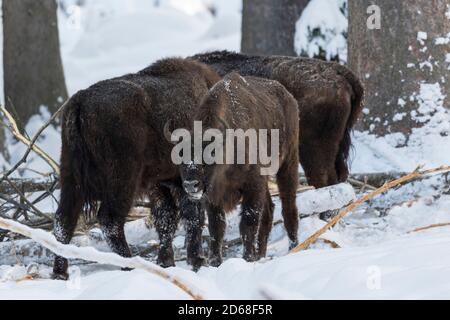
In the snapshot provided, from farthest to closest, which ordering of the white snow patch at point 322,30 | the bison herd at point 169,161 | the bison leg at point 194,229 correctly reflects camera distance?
the white snow patch at point 322,30 → the bison leg at point 194,229 → the bison herd at point 169,161

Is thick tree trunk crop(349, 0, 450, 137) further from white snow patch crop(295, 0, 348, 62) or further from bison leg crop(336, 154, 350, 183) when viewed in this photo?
white snow patch crop(295, 0, 348, 62)

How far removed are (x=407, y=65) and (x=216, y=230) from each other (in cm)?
414

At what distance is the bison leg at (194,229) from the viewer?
24.0ft

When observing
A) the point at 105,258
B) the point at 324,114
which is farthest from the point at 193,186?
the point at 324,114

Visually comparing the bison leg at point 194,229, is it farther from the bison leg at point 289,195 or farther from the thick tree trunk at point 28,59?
the thick tree trunk at point 28,59

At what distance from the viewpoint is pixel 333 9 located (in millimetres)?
13000

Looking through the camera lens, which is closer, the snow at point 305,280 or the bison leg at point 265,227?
the snow at point 305,280

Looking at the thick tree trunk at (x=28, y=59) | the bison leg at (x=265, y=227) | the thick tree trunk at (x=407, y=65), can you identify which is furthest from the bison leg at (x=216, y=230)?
the thick tree trunk at (x=28, y=59)

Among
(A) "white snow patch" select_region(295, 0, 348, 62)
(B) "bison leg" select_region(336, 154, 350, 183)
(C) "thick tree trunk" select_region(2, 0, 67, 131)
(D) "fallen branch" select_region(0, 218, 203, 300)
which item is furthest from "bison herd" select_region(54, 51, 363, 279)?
(C) "thick tree trunk" select_region(2, 0, 67, 131)

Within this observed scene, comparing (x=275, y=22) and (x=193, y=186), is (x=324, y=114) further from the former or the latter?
(x=275, y=22)

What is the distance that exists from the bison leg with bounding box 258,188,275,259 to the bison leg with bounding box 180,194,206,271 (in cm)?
48

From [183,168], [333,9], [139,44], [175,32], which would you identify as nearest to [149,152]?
[183,168]

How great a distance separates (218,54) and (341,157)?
5.57 ft

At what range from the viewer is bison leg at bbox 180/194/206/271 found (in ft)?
24.0
